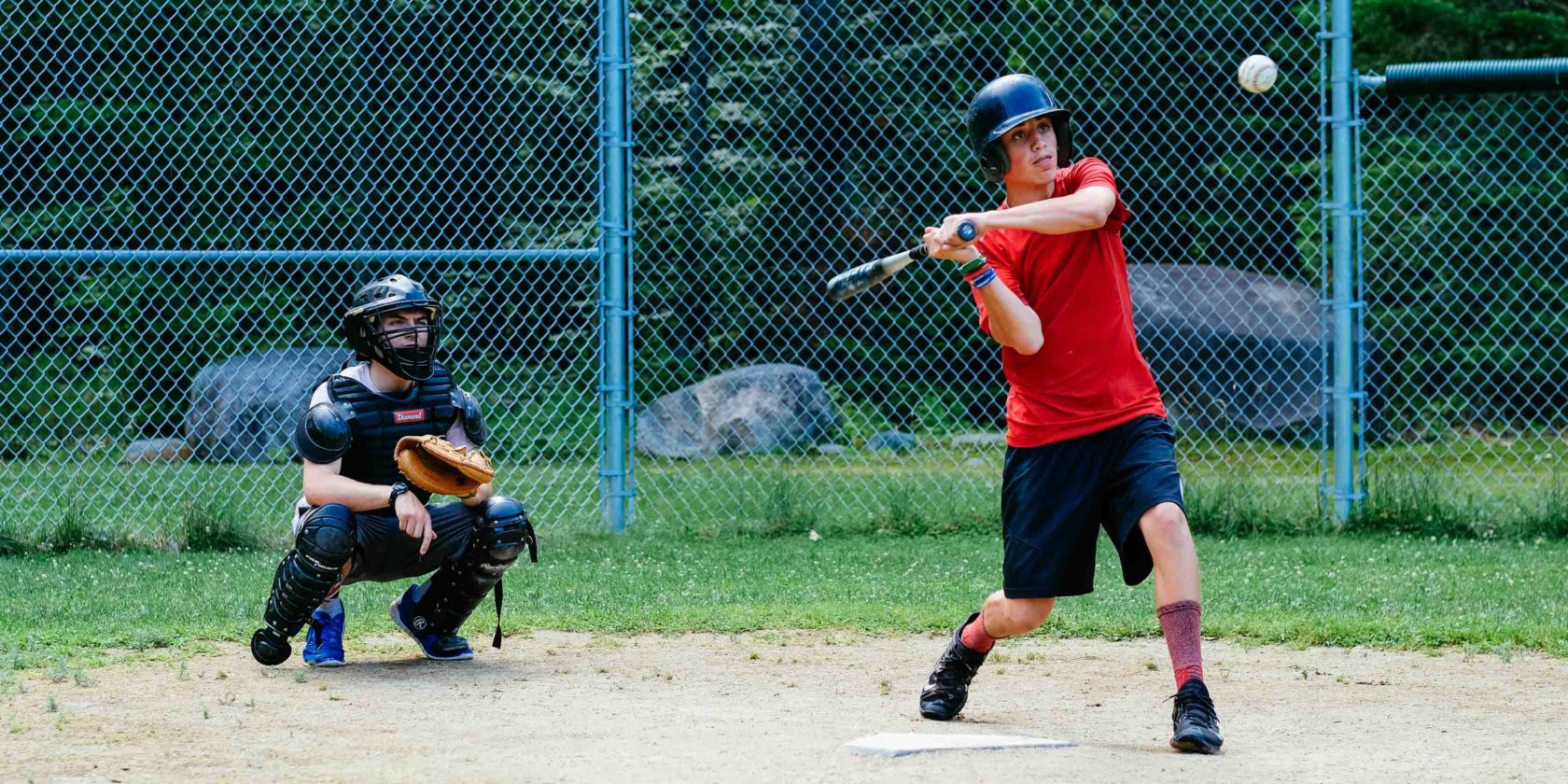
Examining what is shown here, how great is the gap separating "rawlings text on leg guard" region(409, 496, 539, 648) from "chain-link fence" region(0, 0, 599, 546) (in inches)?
240

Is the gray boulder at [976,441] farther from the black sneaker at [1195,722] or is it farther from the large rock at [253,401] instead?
the black sneaker at [1195,722]

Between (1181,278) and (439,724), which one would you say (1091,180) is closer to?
(439,724)

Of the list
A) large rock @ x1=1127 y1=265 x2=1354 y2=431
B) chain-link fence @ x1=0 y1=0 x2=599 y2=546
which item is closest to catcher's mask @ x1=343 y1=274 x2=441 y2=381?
chain-link fence @ x1=0 y1=0 x2=599 y2=546

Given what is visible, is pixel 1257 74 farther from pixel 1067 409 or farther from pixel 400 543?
pixel 400 543

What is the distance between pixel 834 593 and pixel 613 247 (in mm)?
2591

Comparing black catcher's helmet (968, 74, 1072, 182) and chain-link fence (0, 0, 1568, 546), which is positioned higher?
black catcher's helmet (968, 74, 1072, 182)

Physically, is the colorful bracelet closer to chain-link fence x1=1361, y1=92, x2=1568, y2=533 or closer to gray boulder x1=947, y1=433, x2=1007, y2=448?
gray boulder x1=947, y1=433, x2=1007, y2=448

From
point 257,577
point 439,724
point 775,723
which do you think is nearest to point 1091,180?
point 775,723

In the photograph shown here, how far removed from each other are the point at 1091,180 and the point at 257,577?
4613 mm

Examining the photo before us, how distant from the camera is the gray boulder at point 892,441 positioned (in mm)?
12774

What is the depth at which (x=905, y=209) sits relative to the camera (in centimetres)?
1534

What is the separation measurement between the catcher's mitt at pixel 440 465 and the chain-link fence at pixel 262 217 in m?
6.40

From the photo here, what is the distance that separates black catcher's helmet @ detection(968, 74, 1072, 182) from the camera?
14.4 ft

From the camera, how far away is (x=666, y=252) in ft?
49.1
